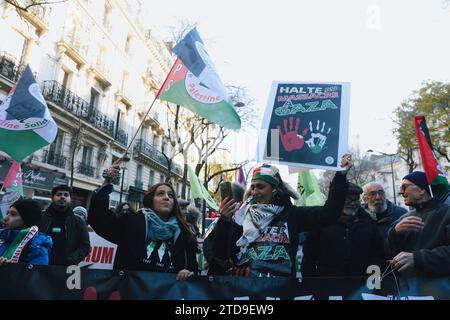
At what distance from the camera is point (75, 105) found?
1966 cm

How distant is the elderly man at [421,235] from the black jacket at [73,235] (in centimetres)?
323

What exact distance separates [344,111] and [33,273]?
2861mm

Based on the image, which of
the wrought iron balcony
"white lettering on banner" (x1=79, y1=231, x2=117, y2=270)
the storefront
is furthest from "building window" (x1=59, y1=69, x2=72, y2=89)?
"white lettering on banner" (x1=79, y1=231, x2=117, y2=270)

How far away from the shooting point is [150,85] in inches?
1172

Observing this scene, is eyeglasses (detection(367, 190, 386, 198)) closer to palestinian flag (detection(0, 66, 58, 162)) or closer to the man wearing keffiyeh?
the man wearing keffiyeh

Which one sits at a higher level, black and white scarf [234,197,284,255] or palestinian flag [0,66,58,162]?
palestinian flag [0,66,58,162]

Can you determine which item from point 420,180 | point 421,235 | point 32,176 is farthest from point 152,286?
point 32,176

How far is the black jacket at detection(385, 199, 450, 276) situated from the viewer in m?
2.21

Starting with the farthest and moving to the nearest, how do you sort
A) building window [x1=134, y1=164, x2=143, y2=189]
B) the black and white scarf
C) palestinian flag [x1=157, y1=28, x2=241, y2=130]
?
building window [x1=134, y1=164, x2=143, y2=189], palestinian flag [x1=157, y1=28, x2=241, y2=130], the black and white scarf

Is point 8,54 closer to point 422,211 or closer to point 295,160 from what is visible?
point 295,160

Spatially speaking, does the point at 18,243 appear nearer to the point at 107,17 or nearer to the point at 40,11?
the point at 40,11

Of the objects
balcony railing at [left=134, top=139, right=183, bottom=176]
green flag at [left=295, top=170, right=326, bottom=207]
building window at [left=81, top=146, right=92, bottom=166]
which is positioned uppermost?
balcony railing at [left=134, top=139, right=183, bottom=176]

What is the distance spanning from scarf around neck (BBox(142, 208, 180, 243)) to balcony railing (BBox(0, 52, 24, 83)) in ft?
46.5
